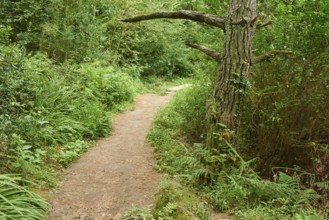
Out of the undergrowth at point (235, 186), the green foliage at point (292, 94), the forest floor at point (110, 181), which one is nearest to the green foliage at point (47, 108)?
the forest floor at point (110, 181)

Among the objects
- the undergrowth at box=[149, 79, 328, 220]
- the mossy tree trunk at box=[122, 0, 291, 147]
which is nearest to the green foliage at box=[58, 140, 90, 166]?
the undergrowth at box=[149, 79, 328, 220]

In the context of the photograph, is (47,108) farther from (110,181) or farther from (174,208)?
(174,208)

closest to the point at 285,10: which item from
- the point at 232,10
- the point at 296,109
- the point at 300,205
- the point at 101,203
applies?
the point at 232,10

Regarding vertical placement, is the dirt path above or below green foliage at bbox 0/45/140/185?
below

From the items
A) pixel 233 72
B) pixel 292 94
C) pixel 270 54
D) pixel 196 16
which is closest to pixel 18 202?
pixel 233 72

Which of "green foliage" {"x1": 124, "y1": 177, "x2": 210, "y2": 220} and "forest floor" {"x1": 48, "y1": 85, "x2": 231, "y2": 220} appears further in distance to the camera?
"forest floor" {"x1": 48, "y1": 85, "x2": 231, "y2": 220}

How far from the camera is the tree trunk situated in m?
4.76

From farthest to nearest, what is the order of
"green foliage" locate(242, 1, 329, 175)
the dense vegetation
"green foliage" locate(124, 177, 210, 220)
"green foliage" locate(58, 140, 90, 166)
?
"green foliage" locate(58, 140, 90, 166) < "green foliage" locate(242, 1, 329, 175) < the dense vegetation < "green foliage" locate(124, 177, 210, 220)

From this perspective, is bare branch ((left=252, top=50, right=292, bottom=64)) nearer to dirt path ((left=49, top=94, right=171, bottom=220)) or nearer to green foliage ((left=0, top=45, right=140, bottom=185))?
dirt path ((left=49, top=94, right=171, bottom=220))

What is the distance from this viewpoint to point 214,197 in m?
4.47

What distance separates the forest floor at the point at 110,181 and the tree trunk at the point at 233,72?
1338mm

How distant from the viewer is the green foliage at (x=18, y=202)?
3.53 meters

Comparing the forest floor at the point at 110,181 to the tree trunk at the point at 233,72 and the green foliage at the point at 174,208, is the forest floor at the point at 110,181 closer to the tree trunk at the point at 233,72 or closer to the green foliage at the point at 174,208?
the green foliage at the point at 174,208

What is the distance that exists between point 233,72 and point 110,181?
2.63 m
